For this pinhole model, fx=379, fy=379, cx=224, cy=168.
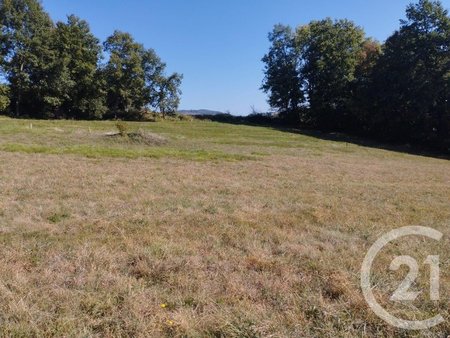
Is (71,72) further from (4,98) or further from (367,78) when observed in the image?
(367,78)

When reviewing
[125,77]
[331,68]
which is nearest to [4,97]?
[125,77]

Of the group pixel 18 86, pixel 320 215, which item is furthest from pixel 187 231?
pixel 18 86

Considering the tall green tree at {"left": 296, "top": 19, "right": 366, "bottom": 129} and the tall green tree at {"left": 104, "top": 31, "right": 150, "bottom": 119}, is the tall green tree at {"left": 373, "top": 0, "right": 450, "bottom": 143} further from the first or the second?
the tall green tree at {"left": 104, "top": 31, "right": 150, "bottom": 119}

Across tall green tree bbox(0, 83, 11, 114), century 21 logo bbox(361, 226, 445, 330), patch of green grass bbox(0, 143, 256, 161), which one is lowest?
patch of green grass bbox(0, 143, 256, 161)

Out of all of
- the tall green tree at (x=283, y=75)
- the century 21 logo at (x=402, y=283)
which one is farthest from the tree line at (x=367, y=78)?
the century 21 logo at (x=402, y=283)

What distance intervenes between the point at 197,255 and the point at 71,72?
4970cm

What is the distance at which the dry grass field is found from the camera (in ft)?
11.6

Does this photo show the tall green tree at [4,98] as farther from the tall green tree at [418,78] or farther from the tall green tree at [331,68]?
the tall green tree at [418,78]

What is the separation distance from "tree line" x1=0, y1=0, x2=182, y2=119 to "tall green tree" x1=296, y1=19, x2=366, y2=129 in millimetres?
19519

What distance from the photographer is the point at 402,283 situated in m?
4.50

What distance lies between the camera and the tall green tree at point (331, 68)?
160 feet

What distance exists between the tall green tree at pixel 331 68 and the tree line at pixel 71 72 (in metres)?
19.5

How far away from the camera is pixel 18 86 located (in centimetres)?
4531

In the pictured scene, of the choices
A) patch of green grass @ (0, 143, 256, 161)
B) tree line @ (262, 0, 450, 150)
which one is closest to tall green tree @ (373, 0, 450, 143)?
tree line @ (262, 0, 450, 150)
